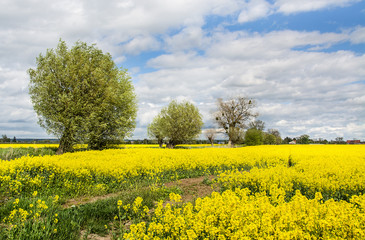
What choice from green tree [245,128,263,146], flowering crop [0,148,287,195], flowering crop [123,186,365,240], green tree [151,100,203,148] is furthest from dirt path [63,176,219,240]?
green tree [245,128,263,146]

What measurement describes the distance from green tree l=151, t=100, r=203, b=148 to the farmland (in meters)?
29.8

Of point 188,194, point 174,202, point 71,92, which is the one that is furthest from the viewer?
point 71,92

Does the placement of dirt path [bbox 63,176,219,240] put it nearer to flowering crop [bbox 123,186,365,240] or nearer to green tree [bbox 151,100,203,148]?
flowering crop [bbox 123,186,365,240]

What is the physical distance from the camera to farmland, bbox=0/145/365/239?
480cm

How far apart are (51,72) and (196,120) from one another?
31288mm

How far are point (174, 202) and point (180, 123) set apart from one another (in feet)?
131

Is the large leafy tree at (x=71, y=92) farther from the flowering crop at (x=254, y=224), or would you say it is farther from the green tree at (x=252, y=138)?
the green tree at (x=252, y=138)

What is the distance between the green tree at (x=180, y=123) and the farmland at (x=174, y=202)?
29773 millimetres

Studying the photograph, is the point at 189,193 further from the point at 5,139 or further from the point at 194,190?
the point at 5,139

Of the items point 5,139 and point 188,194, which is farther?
point 5,139

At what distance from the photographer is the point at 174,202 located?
917 centimetres

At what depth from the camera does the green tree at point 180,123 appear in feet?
161

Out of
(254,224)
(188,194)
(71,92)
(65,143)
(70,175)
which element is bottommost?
(188,194)

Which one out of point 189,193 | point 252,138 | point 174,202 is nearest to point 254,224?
point 174,202
